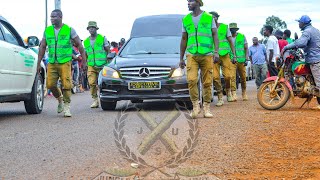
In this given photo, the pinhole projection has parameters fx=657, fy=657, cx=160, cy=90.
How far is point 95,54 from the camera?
47.0ft

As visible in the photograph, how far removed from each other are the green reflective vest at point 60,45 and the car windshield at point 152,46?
2.00 meters

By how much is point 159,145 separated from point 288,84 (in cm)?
584

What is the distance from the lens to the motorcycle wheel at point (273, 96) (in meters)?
12.9

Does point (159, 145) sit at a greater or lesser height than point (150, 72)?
lesser

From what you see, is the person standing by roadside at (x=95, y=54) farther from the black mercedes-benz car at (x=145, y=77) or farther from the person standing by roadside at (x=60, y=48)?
the person standing by roadside at (x=60, y=48)

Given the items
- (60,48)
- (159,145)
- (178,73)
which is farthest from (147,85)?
(159,145)

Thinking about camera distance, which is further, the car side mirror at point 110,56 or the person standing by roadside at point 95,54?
the person standing by roadside at point 95,54

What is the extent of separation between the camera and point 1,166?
6.47 metres

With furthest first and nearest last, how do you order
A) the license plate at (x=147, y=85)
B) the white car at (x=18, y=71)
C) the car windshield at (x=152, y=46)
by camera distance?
1. the car windshield at (x=152, y=46)
2. the license plate at (x=147, y=85)
3. the white car at (x=18, y=71)

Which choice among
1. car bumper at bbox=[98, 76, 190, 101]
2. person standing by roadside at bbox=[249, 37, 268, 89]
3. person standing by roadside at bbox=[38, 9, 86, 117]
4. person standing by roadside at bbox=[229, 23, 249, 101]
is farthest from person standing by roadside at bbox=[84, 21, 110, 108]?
person standing by roadside at bbox=[249, 37, 268, 89]

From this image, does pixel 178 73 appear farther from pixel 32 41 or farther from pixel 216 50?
pixel 32 41

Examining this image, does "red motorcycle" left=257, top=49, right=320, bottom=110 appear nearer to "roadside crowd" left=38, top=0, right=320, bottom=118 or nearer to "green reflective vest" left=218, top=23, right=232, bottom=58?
"roadside crowd" left=38, top=0, right=320, bottom=118

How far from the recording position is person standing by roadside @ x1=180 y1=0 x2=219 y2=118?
10812 millimetres

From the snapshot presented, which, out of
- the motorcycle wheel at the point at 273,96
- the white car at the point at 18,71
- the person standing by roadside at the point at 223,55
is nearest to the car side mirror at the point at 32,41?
the white car at the point at 18,71
